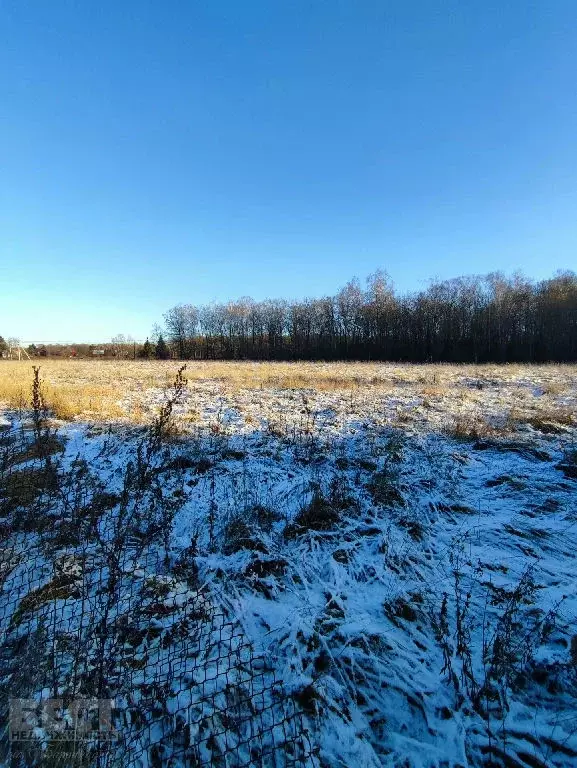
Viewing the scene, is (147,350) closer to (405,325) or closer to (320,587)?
(405,325)

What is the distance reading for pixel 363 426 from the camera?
847cm

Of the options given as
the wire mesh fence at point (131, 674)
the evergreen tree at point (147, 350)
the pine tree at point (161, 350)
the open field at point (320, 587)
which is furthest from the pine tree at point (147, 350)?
the wire mesh fence at point (131, 674)

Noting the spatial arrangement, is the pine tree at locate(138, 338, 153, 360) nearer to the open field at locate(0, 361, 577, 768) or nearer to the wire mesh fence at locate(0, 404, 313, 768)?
the open field at locate(0, 361, 577, 768)

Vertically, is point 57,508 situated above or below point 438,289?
below

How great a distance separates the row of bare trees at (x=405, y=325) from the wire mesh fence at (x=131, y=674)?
44480 millimetres

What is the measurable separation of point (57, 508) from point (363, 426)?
6067 mm

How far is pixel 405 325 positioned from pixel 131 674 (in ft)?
180

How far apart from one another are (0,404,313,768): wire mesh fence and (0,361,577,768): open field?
20mm

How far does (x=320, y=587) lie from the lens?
3512mm

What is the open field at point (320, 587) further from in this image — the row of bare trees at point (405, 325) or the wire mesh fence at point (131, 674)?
the row of bare trees at point (405, 325)

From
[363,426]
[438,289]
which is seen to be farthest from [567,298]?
[363,426]

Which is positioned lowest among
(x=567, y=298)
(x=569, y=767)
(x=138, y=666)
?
(x=569, y=767)

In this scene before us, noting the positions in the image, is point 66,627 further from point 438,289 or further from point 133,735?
point 438,289

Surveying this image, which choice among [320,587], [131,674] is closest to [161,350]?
[320,587]
